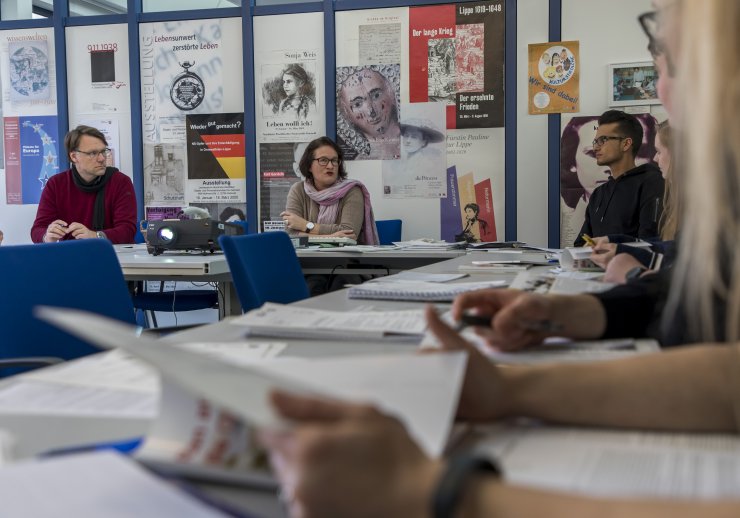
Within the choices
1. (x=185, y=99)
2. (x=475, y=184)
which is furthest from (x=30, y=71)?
(x=475, y=184)

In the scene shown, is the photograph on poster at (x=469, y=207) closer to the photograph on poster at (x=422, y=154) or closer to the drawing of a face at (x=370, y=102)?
the photograph on poster at (x=422, y=154)

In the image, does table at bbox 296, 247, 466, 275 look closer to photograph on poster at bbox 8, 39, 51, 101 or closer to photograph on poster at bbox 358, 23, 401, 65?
photograph on poster at bbox 358, 23, 401, 65

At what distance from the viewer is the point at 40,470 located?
0.59 meters

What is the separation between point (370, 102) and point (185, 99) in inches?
65.9

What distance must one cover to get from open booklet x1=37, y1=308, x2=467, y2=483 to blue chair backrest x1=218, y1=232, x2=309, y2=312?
1.36m

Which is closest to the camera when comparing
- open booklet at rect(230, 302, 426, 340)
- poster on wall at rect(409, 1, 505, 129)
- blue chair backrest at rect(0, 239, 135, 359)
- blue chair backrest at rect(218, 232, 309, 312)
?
open booklet at rect(230, 302, 426, 340)

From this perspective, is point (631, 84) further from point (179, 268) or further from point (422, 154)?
point (179, 268)

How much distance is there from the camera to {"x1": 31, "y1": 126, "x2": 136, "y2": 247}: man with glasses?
4.54 metres

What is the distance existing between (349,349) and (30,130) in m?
6.18

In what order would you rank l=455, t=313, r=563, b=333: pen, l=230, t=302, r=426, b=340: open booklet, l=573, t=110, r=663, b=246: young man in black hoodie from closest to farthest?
l=455, t=313, r=563, b=333: pen
l=230, t=302, r=426, b=340: open booklet
l=573, t=110, r=663, b=246: young man in black hoodie

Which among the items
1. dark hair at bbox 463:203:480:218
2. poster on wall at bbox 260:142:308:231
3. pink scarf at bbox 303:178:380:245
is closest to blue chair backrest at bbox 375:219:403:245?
pink scarf at bbox 303:178:380:245

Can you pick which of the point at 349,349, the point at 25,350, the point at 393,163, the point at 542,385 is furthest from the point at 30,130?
the point at 542,385

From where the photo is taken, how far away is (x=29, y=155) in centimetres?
634

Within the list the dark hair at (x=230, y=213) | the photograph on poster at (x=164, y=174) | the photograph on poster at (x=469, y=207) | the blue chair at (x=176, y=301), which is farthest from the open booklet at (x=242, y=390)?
the photograph on poster at (x=164, y=174)
